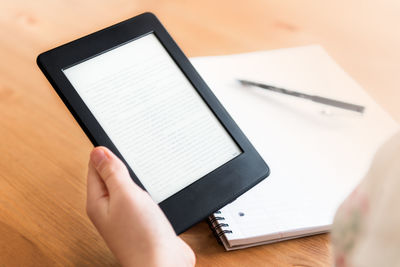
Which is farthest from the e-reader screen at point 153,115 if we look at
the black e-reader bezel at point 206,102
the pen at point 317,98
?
the pen at point 317,98

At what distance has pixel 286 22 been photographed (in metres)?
0.77

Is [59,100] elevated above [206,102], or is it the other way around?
[59,100]

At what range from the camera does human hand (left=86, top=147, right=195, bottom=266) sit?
1.35ft

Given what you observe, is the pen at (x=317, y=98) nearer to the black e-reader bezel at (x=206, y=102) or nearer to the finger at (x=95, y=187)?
the black e-reader bezel at (x=206, y=102)

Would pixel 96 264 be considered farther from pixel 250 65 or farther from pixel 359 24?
pixel 359 24

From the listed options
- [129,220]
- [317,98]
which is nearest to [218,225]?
[129,220]

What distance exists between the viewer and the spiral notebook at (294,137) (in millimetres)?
516

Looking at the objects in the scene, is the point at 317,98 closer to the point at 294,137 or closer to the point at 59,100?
the point at 294,137

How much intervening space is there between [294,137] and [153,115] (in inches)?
8.3

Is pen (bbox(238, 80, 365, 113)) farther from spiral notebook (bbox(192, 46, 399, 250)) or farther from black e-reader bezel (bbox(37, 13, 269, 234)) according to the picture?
black e-reader bezel (bbox(37, 13, 269, 234))

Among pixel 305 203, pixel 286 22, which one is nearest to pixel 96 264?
pixel 305 203

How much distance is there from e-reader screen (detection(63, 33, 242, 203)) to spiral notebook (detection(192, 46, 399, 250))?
0.07 m

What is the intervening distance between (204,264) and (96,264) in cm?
11

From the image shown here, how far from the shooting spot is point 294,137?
0.61 meters
